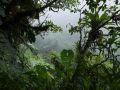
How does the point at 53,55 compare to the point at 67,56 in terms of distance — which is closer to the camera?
the point at 67,56

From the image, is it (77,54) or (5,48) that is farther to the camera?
(77,54)

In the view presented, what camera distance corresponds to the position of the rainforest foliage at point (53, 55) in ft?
12.6

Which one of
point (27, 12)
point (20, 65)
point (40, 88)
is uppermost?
point (27, 12)

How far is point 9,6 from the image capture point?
13.1 ft

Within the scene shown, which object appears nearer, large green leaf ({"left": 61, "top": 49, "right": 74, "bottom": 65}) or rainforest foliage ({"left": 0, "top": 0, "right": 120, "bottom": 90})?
rainforest foliage ({"left": 0, "top": 0, "right": 120, "bottom": 90})

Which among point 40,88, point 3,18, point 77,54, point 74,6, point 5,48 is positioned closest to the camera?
point 5,48

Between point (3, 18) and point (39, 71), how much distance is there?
982 millimetres

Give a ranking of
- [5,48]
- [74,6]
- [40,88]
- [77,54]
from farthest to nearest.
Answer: [74,6]
[77,54]
[40,88]
[5,48]

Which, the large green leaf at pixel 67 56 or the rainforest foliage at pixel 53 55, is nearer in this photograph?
the rainforest foliage at pixel 53 55

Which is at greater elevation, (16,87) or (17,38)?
(17,38)

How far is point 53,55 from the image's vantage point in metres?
5.09

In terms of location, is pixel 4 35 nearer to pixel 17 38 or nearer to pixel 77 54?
pixel 17 38

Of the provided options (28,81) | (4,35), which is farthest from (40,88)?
(4,35)

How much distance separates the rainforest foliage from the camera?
12.6ft
